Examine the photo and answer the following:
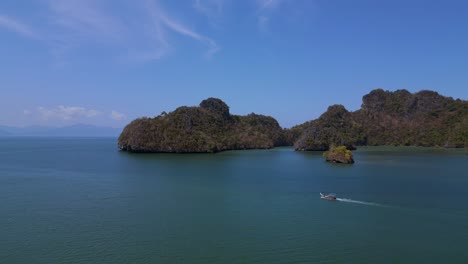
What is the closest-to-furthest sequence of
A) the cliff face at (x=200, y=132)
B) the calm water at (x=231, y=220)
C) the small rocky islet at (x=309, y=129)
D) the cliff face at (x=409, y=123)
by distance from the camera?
1. the calm water at (x=231, y=220)
2. the cliff face at (x=200, y=132)
3. the small rocky islet at (x=309, y=129)
4. the cliff face at (x=409, y=123)

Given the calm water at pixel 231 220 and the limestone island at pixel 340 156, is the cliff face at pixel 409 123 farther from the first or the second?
the calm water at pixel 231 220

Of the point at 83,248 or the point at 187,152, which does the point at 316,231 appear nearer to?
the point at 83,248

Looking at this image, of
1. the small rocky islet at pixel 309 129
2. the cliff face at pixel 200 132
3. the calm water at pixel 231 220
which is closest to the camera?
the calm water at pixel 231 220

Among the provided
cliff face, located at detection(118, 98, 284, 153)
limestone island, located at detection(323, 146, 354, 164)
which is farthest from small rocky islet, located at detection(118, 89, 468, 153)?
limestone island, located at detection(323, 146, 354, 164)

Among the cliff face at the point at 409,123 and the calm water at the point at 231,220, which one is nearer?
the calm water at the point at 231,220

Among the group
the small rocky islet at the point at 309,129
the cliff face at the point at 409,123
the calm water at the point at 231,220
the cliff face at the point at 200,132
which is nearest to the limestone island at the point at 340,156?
the calm water at the point at 231,220

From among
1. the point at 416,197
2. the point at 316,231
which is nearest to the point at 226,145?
the point at 416,197
